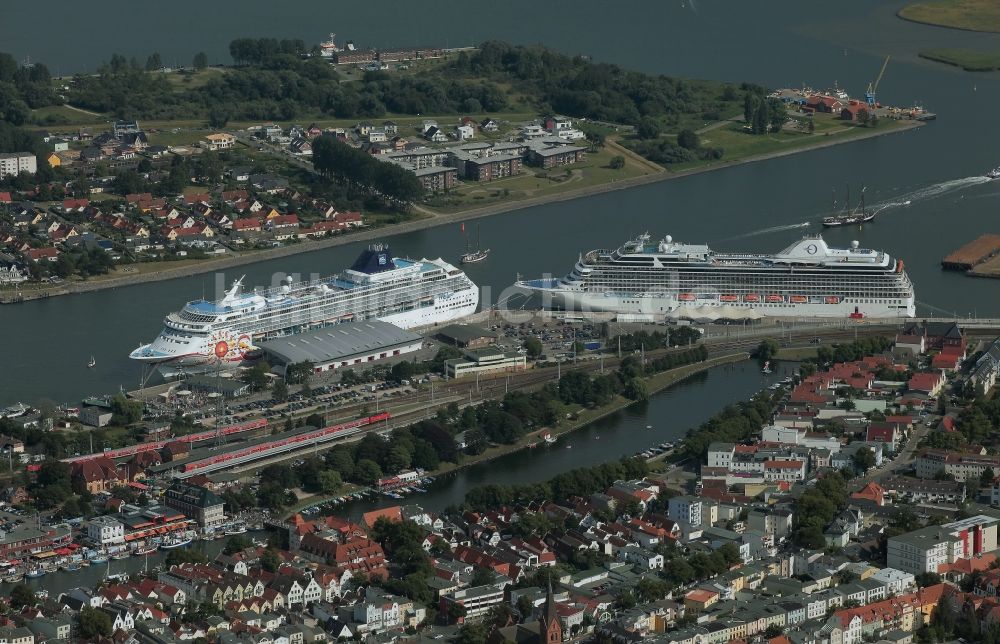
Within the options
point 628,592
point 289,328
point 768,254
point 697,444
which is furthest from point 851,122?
point 628,592

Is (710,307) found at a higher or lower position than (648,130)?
lower

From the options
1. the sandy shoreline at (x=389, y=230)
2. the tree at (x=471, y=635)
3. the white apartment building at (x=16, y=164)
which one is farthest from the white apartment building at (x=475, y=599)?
the white apartment building at (x=16, y=164)

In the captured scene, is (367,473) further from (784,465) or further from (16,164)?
(16,164)

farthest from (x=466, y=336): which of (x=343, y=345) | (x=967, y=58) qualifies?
(x=967, y=58)

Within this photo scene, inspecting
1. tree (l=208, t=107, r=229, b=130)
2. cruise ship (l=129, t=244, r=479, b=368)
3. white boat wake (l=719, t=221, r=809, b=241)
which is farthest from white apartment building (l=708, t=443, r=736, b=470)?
tree (l=208, t=107, r=229, b=130)

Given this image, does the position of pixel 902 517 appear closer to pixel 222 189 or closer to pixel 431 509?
pixel 431 509

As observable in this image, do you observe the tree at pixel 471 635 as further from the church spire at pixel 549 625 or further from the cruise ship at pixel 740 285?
the cruise ship at pixel 740 285
